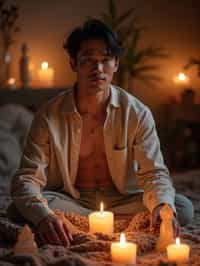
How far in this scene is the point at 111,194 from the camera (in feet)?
6.84

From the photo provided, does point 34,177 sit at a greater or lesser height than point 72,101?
lesser

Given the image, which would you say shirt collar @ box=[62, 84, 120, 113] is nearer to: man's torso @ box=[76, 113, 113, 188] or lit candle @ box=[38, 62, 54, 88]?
man's torso @ box=[76, 113, 113, 188]

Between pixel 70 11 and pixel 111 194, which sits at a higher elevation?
pixel 70 11

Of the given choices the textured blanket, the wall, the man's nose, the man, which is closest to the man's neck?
the man

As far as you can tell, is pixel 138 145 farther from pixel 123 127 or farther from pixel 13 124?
pixel 13 124

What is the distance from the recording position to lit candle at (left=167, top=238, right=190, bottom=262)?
62.5 inches

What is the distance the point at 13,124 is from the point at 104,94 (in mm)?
1248

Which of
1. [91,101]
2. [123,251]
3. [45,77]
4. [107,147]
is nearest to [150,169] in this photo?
[107,147]

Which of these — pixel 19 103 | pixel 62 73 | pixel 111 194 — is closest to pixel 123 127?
pixel 111 194

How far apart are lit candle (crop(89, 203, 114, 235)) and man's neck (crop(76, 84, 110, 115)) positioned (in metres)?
0.42

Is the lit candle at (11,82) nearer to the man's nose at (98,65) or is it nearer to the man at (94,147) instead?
the man at (94,147)

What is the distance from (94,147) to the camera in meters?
2.09

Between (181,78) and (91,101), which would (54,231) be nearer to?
(91,101)

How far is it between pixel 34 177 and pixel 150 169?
1.28 feet
